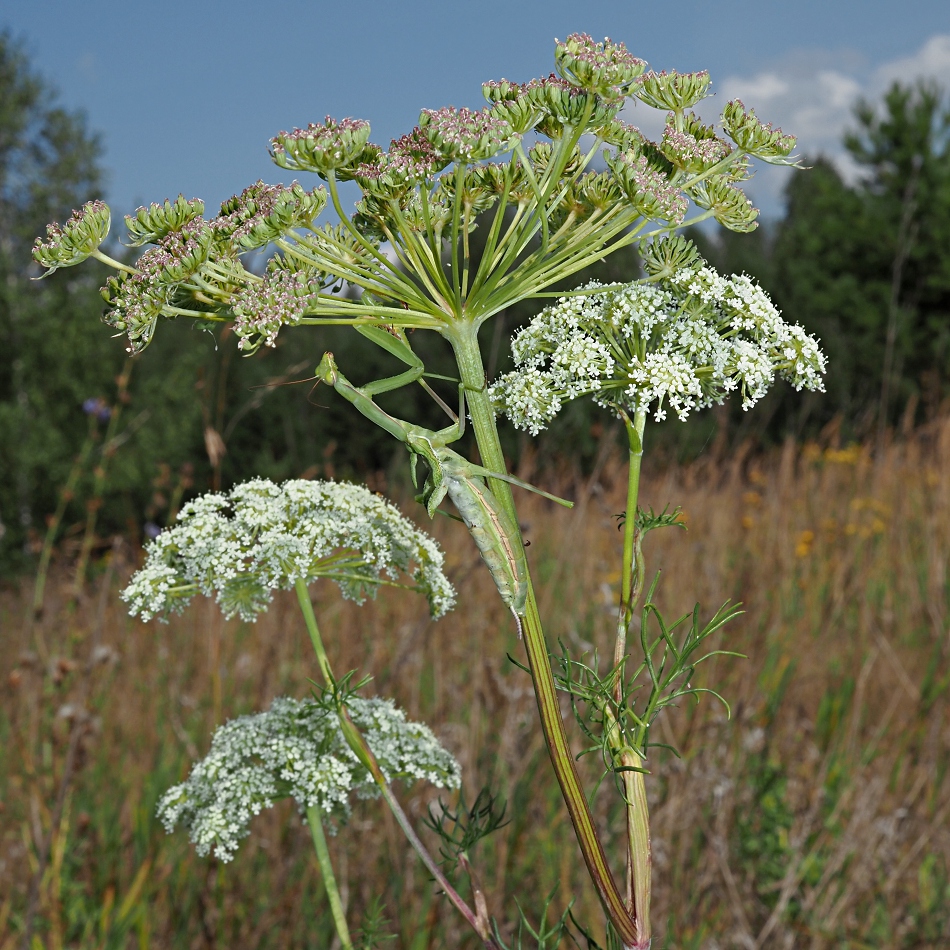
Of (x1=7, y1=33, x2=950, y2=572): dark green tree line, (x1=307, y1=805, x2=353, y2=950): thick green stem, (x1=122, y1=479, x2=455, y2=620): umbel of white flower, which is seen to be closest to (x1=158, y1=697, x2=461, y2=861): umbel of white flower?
(x1=307, y1=805, x2=353, y2=950): thick green stem

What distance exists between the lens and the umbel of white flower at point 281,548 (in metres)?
1.33

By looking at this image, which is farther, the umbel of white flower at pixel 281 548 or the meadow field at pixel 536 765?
the meadow field at pixel 536 765

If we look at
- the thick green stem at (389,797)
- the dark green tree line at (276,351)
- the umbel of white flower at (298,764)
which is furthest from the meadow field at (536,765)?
the dark green tree line at (276,351)

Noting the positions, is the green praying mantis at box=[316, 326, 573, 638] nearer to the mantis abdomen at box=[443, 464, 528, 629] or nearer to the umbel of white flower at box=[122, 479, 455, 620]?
the mantis abdomen at box=[443, 464, 528, 629]

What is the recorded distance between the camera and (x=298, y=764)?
1348 mm

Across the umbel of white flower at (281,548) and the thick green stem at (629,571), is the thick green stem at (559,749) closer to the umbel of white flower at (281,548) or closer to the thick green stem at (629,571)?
the thick green stem at (629,571)

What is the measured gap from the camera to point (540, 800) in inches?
127

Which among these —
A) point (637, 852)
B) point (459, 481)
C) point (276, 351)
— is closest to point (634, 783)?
point (637, 852)

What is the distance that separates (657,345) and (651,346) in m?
0.01

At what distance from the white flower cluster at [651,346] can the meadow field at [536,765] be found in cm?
57

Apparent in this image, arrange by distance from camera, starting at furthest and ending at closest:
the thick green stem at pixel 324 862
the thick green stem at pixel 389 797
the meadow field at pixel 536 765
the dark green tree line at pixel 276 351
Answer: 1. the dark green tree line at pixel 276 351
2. the meadow field at pixel 536 765
3. the thick green stem at pixel 324 862
4. the thick green stem at pixel 389 797

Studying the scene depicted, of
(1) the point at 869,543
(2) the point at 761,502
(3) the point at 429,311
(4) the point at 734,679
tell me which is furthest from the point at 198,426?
(3) the point at 429,311

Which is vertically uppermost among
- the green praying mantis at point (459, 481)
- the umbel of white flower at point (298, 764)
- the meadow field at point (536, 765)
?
A: the green praying mantis at point (459, 481)

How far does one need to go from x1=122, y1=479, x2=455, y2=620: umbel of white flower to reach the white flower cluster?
326 mm
